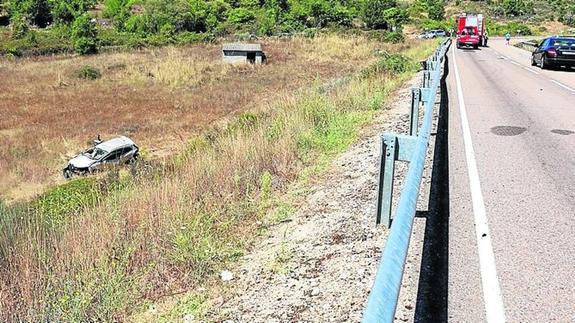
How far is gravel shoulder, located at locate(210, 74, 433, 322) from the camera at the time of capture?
4.21 metres

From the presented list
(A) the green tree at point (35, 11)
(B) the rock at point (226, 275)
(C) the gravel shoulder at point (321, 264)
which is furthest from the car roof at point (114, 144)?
(A) the green tree at point (35, 11)

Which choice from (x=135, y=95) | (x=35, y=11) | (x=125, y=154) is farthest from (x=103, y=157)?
(x=35, y=11)

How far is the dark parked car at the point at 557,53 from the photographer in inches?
911

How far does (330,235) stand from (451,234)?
1.24 m

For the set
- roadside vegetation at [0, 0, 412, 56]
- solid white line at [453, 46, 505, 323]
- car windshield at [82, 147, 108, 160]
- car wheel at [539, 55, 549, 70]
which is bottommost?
car windshield at [82, 147, 108, 160]

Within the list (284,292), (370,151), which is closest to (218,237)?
(284,292)

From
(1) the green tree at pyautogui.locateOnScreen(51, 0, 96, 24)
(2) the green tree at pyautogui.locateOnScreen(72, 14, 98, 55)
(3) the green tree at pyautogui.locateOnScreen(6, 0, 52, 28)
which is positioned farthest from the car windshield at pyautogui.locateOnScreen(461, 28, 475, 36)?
(3) the green tree at pyautogui.locateOnScreen(6, 0, 52, 28)

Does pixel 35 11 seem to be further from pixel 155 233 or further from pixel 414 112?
pixel 155 233

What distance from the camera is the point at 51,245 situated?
6105 millimetres

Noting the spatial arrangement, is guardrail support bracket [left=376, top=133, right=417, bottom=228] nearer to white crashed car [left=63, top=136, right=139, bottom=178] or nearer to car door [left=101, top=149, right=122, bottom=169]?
white crashed car [left=63, top=136, right=139, bottom=178]

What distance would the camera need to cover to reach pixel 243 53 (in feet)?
142

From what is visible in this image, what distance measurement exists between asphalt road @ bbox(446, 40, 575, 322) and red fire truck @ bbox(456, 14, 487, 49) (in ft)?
109

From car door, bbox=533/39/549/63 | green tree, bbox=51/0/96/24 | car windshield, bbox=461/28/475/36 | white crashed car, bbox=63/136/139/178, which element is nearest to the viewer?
white crashed car, bbox=63/136/139/178

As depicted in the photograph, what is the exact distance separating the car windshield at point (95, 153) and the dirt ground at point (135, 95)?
1341 mm
